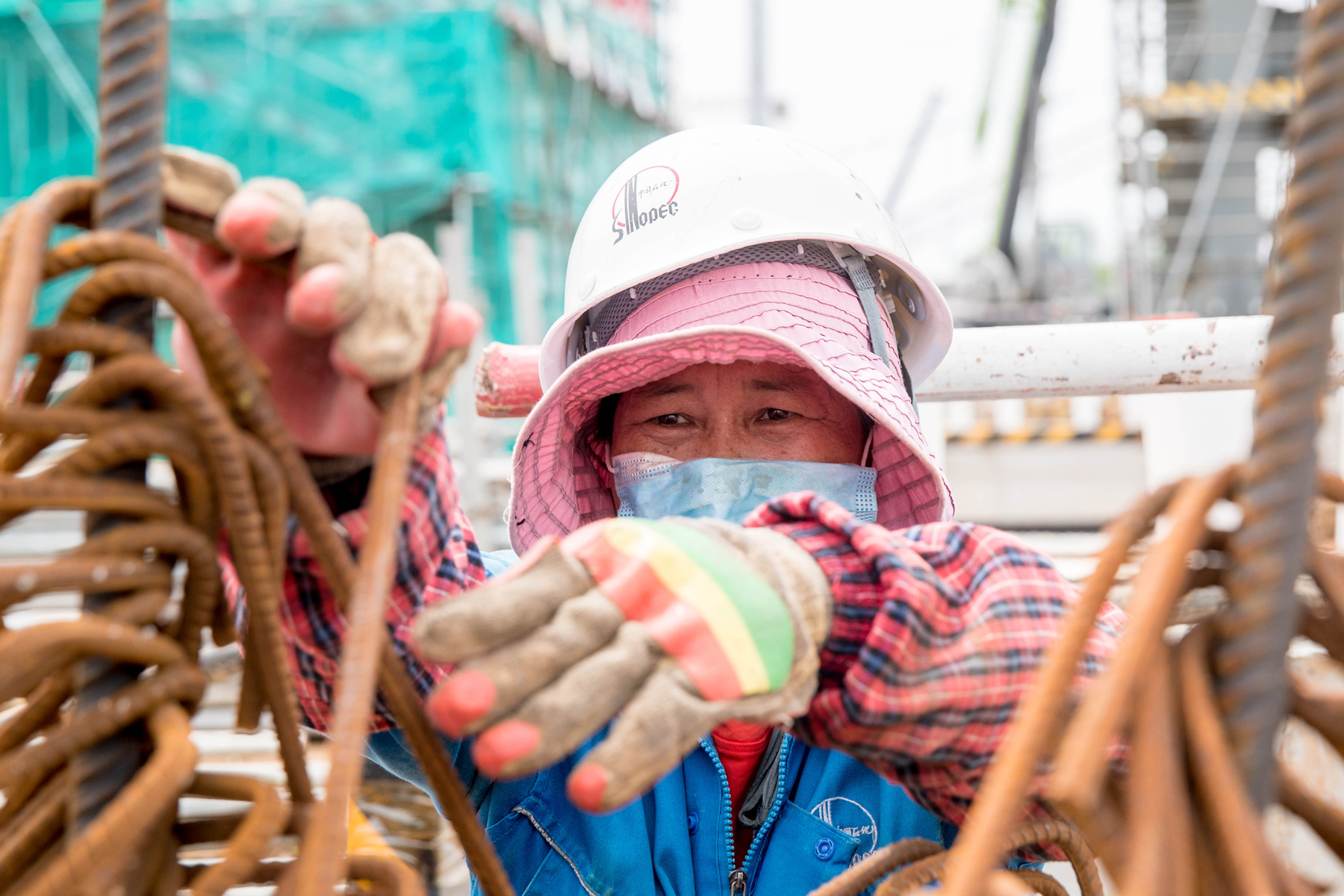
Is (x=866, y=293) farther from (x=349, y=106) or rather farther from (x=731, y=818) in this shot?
(x=349, y=106)

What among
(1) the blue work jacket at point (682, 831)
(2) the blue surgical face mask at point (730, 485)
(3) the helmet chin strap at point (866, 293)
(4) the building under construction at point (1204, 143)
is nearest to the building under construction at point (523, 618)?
(1) the blue work jacket at point (682, 831)

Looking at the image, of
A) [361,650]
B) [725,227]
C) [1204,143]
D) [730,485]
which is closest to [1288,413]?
[361,650]

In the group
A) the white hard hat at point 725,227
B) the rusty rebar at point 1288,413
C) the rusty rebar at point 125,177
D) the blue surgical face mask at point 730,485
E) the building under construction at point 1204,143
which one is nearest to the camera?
the rusty rebar at point 1288,413

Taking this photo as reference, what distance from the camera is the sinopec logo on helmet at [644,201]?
1.48 metres

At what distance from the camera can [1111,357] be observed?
1496 mm

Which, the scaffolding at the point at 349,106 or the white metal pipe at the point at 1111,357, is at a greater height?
the scaffolding at the point at 349,106

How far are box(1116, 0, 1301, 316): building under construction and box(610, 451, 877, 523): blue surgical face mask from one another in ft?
27.5

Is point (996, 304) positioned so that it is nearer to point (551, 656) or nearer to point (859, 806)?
point (859, 806)

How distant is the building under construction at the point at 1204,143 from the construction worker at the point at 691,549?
8361mm

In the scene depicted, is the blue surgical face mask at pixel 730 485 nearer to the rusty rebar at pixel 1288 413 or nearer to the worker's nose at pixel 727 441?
the worker's nose at pixel 727 441

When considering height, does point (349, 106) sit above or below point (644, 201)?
above

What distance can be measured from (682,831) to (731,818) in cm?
6

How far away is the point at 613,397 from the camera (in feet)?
5.06

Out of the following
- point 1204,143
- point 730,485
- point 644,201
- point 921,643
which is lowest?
point 921,643
